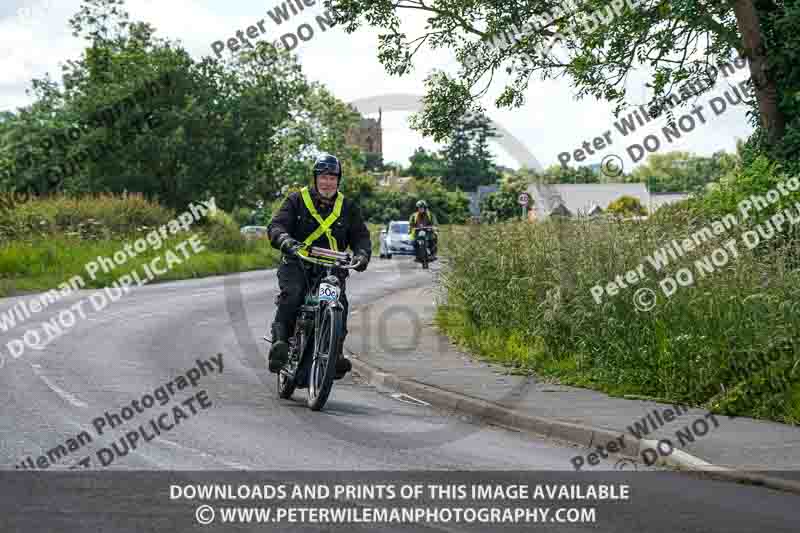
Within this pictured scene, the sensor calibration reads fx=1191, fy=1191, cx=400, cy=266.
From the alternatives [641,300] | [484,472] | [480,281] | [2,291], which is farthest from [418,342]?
[2,291]

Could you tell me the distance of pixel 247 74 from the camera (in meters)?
65.5

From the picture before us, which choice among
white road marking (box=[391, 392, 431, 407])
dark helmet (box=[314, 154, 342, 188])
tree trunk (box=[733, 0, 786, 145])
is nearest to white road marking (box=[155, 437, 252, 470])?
dark helmet (box=[314, 154, 342, 188])

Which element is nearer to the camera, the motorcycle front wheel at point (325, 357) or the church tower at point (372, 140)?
the motorcycle front wheel at point (325, 357)

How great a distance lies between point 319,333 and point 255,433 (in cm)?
148

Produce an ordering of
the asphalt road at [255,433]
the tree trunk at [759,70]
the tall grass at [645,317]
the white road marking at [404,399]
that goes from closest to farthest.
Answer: the asphalt road at [255,433] → the tall grass at [645,317] → the white road marking at [404,399] → the tree trunk at [759,70]

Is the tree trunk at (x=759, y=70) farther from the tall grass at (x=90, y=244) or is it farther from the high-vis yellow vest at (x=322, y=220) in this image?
the tall grass at (x=90, y=244)

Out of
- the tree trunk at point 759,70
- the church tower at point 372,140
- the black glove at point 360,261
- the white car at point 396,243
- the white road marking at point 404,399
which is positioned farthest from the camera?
the church tower at point 372,140

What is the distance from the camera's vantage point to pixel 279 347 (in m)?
10.8

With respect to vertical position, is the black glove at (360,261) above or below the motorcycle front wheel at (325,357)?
above

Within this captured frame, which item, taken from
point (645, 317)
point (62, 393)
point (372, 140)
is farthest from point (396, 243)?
point (372, 140)

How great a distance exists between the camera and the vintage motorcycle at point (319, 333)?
10258 mm

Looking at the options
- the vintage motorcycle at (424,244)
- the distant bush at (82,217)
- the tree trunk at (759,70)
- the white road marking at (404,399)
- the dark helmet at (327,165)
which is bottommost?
the white road marking at (404,399)

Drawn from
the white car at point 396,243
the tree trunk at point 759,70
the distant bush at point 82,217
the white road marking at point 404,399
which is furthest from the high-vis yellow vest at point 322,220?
the white car at point 396,243

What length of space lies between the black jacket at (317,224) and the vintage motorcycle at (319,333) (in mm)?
364
